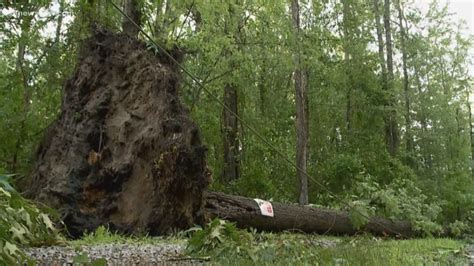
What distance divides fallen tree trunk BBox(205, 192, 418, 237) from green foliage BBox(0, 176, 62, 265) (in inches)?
136

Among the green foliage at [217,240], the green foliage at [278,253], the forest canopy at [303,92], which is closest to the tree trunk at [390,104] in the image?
the forest canopy at [303,92]

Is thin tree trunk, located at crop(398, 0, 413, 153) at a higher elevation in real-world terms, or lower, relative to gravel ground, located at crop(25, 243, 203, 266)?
higher

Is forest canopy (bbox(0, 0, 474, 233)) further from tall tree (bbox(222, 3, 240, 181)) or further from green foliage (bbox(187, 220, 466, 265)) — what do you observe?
green foliage (bbox(187, 220, 466, 265))

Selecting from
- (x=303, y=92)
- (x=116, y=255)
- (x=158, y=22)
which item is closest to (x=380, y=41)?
(x=303, y=92)

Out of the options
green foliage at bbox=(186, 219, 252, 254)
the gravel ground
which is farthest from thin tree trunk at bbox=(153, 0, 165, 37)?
the gravel ground

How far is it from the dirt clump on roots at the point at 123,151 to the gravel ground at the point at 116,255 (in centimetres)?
193

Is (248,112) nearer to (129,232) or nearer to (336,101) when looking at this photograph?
(336,101)

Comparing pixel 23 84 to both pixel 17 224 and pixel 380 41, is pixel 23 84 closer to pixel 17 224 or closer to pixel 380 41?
pixel 17 224

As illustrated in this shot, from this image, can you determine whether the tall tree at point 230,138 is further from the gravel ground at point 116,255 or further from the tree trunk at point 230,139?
the gravel ground at point 116,255

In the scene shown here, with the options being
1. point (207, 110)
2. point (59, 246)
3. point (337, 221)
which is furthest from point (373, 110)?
point (59, 246)

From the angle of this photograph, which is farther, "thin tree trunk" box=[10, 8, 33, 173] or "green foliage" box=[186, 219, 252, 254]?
"thin tree trunk" box=[10, 8, 33, 173]

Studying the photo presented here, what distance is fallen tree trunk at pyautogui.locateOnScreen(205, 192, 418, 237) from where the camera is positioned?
746cm

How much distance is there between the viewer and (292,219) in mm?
8266

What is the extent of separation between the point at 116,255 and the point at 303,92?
9932mm
